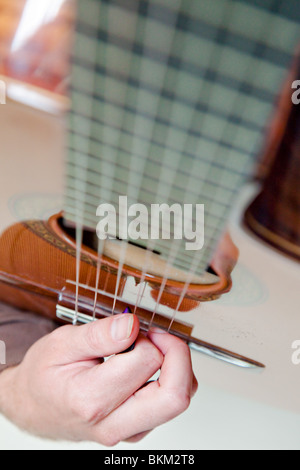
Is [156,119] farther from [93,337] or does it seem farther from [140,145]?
[93,337]

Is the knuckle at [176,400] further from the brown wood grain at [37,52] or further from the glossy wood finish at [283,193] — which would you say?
the brown wood grain at [37,52]

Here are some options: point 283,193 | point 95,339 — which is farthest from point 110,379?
point 283,193

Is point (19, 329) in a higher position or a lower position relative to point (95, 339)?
lower

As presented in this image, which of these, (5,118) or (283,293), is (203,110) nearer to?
(5,118)

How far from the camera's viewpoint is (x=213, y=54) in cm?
20

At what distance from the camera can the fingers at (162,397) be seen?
0.39 m

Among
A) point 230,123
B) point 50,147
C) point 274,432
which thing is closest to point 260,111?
point 230,123

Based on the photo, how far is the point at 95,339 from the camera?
37 cm

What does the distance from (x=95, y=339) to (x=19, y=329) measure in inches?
10.8

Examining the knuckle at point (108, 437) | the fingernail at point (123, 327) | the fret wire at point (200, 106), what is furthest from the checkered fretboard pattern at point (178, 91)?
the knuckle at point (108, 437)

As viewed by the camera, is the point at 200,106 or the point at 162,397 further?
the point at 162,397

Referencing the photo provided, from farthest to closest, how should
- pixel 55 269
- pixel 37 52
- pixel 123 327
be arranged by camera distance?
pixel 55 269, pixel 123 327, pixel 37 52

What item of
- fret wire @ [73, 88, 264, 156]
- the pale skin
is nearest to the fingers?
the pale skin
